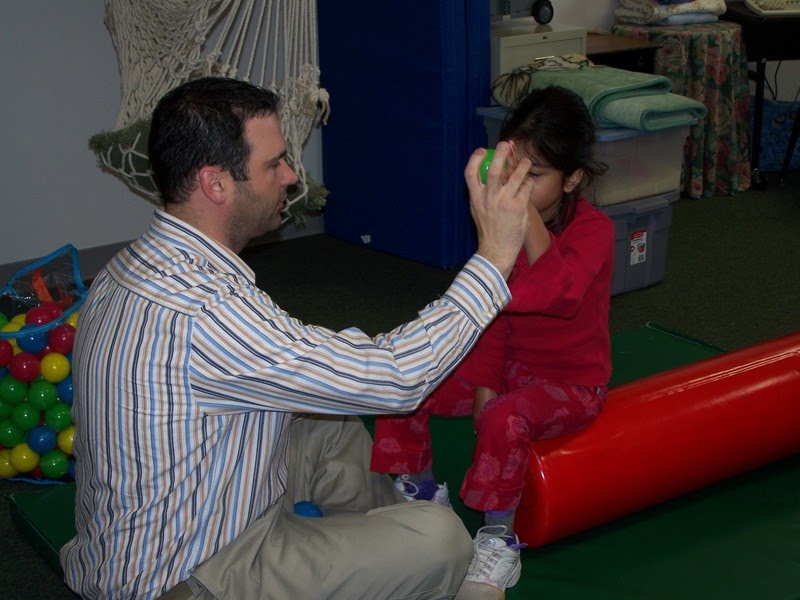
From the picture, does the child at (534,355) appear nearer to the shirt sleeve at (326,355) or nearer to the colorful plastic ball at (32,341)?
the shirt sleeve at (326,355)

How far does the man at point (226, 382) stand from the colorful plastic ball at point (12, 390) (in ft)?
2.61

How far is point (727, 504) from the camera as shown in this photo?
2.04 meters

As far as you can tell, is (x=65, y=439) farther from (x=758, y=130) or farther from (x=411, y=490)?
(x=758, y=130)

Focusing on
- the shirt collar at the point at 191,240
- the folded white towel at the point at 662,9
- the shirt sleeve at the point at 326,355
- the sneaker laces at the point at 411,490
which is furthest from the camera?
the folded white towel at the point at 662,9

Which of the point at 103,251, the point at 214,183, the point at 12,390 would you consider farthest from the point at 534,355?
the point at 103,251

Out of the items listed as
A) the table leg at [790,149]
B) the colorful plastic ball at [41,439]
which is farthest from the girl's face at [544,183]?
the table leg at [790,149]

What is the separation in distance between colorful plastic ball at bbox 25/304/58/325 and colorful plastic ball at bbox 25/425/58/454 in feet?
0.80

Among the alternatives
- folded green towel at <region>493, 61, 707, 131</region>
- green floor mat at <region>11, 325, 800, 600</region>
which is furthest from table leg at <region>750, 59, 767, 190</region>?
green floor mat at <region>11, 325, 800, 600</region>

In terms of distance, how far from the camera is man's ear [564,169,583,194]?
1875mm

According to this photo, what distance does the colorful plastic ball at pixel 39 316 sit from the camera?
7.40 feet

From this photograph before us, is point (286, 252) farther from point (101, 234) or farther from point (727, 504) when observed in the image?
point (727, 504)

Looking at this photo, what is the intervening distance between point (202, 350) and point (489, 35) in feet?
7.95

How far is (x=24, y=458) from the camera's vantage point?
7.30 feet

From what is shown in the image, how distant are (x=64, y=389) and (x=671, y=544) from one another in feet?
4.48
